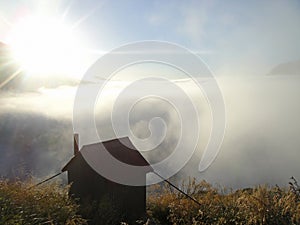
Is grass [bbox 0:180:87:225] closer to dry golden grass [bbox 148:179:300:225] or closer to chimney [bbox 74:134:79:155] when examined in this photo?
dry golden grass [bbox 148:179:300:225]

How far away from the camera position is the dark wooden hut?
10008 millimetres

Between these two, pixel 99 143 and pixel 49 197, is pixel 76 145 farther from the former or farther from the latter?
pixel 49 197

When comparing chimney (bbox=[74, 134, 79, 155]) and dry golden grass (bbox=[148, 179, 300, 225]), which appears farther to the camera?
chimney (bbox=[74, 134, 79, 155])

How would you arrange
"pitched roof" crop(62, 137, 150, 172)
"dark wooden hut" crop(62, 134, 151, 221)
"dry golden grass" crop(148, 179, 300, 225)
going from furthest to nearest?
"pitched roof" crop(62, 137, 150, 172) < "dark wooden hut" crop(62, 134, 151, 221) < "dry golden grass" crop(148, 179, 300, 225)

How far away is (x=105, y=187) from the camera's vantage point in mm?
10086

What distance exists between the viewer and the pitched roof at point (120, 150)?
10.8 metres

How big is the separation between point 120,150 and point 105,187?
176cm

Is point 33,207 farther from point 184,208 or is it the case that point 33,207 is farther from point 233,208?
point 233,208

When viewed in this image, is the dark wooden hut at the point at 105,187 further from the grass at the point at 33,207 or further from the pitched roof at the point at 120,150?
the grass at the point at 33,207

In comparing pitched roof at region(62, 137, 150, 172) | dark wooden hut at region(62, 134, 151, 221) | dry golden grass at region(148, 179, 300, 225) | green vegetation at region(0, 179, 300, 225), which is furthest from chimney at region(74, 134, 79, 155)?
dry golden grass at region(148, 179, 300, 225)

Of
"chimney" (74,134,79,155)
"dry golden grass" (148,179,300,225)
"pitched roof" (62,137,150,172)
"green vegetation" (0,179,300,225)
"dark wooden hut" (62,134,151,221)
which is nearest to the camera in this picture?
"green vegetation" (0,179,300,225)

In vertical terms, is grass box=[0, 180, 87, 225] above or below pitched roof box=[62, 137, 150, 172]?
below

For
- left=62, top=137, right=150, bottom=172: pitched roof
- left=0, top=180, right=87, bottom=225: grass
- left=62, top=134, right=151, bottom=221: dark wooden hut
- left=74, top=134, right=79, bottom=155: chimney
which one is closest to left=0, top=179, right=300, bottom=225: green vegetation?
left=0, top=180, right=87, bottom=225: grass

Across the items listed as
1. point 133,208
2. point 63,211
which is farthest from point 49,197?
point 133,208
